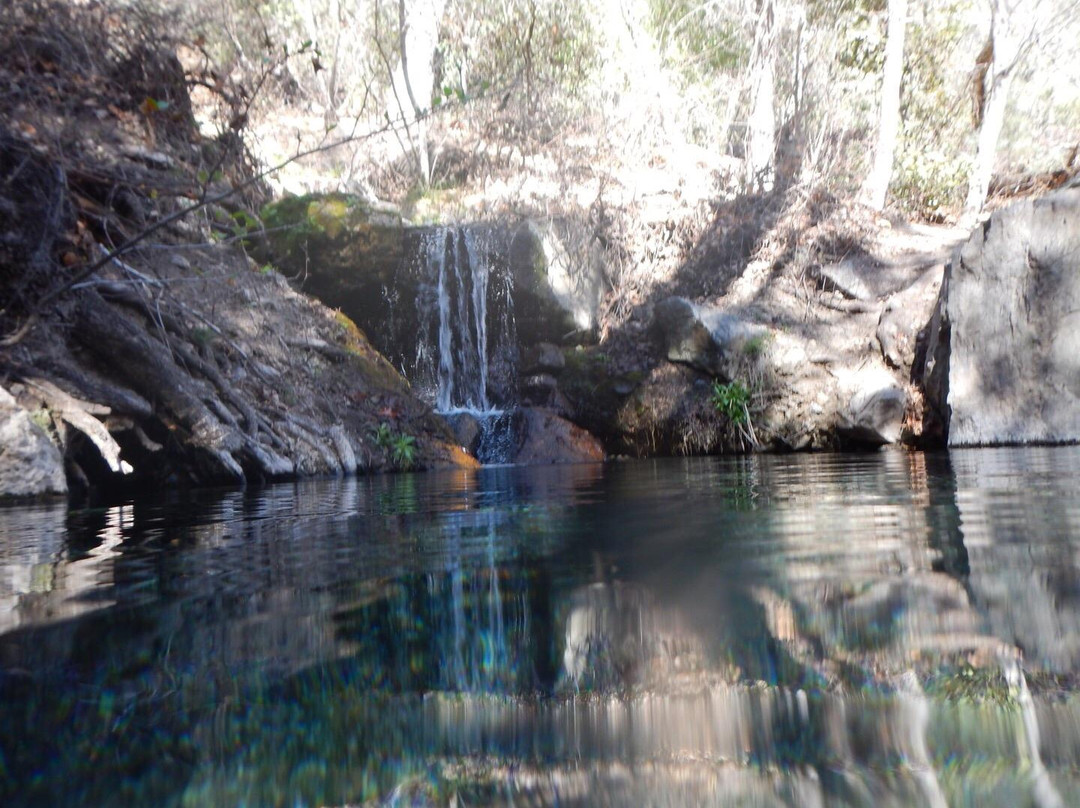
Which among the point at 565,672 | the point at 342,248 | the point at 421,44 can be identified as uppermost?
the point at 421,44

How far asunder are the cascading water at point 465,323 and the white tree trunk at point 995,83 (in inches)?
397

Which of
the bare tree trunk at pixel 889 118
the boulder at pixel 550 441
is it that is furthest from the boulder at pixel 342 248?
the bare tree trunk at pixel 889 118

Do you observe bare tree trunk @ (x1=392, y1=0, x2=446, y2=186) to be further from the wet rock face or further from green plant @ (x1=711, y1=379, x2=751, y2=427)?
the wet rock face

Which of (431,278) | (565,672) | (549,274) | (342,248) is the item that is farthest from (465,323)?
(565,672)

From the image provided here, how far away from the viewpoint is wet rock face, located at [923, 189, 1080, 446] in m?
8.97

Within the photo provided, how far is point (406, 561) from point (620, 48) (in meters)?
18.9

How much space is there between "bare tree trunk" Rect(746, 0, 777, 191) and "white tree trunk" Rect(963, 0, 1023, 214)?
13.5 ft

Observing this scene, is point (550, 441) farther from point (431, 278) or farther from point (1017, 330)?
point (1017, 330)

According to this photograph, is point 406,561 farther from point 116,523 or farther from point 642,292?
point 642,292

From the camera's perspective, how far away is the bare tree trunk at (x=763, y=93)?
16.4m

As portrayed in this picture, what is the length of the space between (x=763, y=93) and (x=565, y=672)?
17708 mm

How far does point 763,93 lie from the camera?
1670 centimetres

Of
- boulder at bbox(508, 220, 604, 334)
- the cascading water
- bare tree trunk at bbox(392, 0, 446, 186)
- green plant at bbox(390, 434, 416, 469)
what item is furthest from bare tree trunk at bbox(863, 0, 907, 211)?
green plant at bbox(390, 434, 416, 469)

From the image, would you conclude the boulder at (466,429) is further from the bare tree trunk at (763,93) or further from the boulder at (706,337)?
the bare tree trunk at (763,93)
